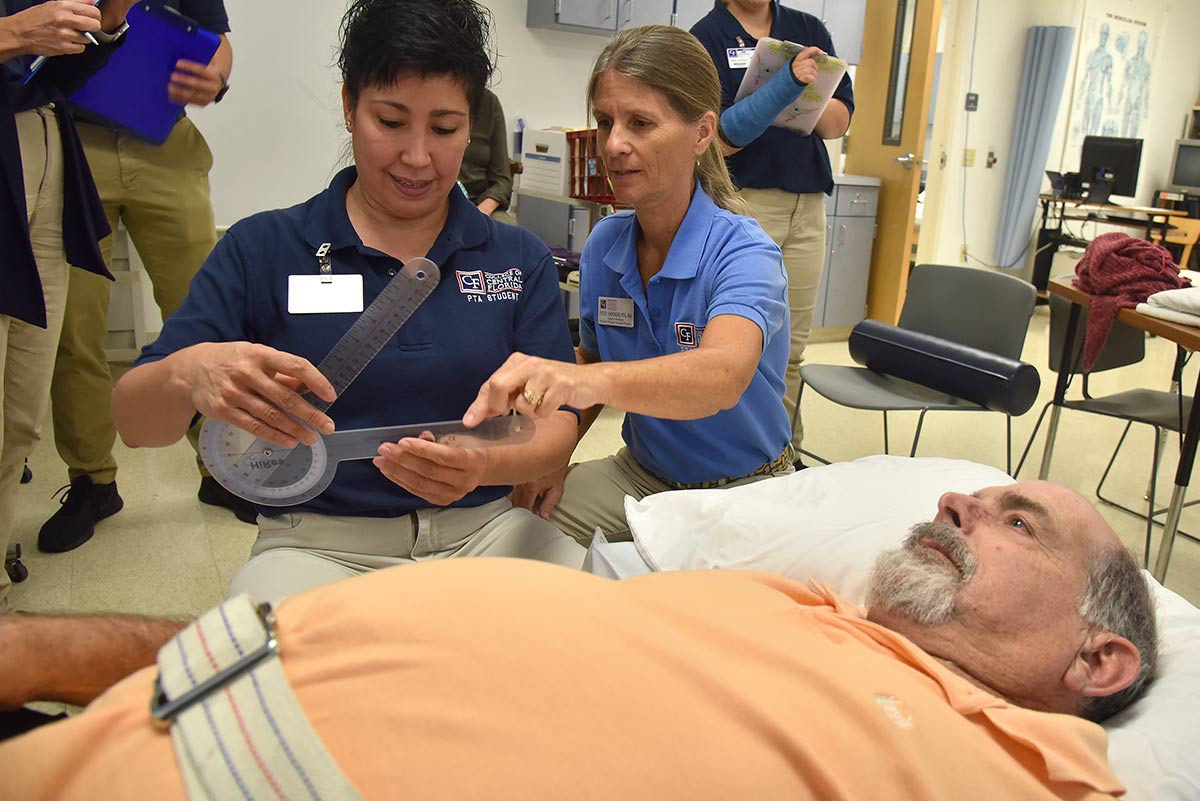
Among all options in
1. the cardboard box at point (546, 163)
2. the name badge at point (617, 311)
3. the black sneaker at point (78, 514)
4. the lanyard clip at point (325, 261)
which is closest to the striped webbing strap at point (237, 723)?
the lanyard clip at point (325, 261)

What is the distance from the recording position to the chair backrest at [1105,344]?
9.56ft

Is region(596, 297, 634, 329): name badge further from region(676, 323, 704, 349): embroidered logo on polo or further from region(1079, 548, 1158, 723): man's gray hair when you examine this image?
region(1079, 548, 1158, 723): man's gray hair

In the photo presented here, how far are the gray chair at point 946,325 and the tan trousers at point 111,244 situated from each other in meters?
2.13

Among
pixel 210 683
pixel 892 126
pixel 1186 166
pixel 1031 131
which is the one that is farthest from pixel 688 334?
pixel 1186 166

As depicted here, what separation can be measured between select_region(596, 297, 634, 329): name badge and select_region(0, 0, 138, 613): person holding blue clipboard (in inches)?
45.9

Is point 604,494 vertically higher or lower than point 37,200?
lower

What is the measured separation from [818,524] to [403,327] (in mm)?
881

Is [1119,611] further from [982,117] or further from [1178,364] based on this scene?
[982,117]

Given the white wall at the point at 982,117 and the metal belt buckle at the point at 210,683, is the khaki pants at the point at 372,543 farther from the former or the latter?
the white wall at the point at 982,117

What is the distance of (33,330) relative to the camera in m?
2.00

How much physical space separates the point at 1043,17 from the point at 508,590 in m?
7.71

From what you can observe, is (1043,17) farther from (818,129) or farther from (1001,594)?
(1001,594)

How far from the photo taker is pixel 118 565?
2.48 meters

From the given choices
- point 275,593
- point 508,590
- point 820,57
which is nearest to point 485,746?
point 508,590
